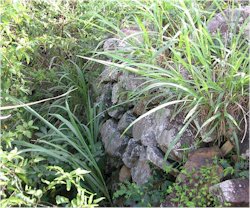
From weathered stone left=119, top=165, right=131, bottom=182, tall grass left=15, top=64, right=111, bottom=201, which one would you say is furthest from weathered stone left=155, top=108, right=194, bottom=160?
tall grass left=15, top=64, right=111, bottom=201

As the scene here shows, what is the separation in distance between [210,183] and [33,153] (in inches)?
39.8

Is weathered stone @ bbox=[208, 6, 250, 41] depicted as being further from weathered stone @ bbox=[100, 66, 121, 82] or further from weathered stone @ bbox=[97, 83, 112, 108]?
weathered stone @ bbox=[97, 83, 112, 108]

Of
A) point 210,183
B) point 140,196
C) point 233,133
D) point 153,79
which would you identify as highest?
point 153,79

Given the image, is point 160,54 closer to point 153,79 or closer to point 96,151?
point 153,79

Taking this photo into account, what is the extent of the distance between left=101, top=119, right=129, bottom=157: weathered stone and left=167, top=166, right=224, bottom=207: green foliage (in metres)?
0.66

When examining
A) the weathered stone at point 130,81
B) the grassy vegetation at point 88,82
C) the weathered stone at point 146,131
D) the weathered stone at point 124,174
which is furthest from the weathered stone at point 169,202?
the weathered stone at point 130,81

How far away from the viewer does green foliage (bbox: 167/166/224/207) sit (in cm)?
195

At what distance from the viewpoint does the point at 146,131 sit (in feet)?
8.09

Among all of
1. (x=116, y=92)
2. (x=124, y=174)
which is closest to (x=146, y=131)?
(x=124, y=174)

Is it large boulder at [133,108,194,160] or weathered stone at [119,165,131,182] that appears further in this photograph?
weathered stone at [119,165,131,182]

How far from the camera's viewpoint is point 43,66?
3.35 metres

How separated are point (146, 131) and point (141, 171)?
8.9 inches

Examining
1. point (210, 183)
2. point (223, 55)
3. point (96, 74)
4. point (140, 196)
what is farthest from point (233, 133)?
point (96, 74)

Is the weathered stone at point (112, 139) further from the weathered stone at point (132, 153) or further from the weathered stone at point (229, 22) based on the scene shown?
the weathered stone at point (229, 22)
